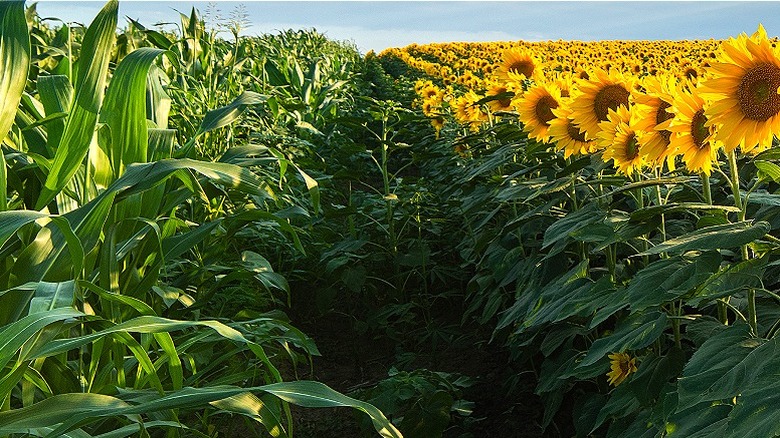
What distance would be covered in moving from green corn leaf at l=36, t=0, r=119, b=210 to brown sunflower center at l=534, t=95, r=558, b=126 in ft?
4.08

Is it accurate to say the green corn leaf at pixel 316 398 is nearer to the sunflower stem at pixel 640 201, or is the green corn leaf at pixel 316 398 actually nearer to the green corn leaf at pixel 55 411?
the green corn leaf at pixel 55 411

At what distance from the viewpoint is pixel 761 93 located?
54.8 inches

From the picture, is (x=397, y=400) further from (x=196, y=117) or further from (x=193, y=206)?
(x=196, y=117)

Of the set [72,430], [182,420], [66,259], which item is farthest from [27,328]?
[182,420]

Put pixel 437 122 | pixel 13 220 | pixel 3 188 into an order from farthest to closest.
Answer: pixel 437 122 → pixel 3 188 → pixel 13 220

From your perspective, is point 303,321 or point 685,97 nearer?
point 685,97

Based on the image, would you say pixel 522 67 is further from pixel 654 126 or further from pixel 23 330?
pixel 23 330

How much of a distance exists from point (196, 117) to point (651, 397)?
2536 mm

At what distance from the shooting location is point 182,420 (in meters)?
2.13

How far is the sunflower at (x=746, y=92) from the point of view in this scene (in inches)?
54.4

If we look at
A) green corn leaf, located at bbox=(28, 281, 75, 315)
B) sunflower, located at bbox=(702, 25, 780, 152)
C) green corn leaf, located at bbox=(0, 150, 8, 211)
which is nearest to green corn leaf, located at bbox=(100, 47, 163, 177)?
green corn leaf, located at bbox=(0, 150, 8, 211)

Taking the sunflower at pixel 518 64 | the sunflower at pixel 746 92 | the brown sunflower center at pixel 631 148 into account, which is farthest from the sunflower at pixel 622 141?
the sunflower at pixel 518 64

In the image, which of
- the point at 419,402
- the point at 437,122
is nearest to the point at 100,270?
the point at 419,402

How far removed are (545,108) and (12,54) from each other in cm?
147
